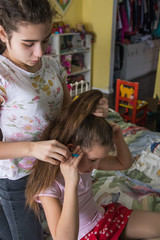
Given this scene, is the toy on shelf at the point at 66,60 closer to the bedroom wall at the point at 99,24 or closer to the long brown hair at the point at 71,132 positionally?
the bedroom wall at the point at 99,24

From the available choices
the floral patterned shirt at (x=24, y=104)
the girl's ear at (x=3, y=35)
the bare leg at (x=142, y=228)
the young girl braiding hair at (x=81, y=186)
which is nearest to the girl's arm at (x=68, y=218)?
the young girl braiding hair at (x=81, y=186)

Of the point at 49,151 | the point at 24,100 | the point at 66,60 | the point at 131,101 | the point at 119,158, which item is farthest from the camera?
the point at 66,60

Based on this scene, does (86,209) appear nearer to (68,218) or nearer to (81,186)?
(81,186)

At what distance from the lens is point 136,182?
5.05 feet

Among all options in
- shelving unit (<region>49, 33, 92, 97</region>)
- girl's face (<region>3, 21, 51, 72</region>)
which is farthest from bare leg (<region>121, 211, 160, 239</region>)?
shelving unit (<region>49, 33, 92, 97</region>)

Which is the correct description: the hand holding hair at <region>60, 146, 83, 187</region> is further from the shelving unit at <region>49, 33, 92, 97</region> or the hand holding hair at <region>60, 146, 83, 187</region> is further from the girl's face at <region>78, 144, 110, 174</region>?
the shelving unit at <region>49, 33, 92, 97</region>

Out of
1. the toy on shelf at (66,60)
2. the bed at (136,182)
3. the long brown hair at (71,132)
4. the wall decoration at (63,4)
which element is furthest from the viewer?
the toy on shelf at (66,60)

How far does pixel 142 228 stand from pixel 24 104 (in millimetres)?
701

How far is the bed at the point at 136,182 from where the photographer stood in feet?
4.49

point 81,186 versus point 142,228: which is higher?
point 81,186

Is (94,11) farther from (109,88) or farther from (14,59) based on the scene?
(14,59)

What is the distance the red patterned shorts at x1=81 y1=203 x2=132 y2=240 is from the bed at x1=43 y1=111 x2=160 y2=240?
363 mm

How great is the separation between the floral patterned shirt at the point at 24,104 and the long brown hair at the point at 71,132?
0.15 ft

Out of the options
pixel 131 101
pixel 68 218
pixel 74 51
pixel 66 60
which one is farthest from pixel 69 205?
pixel 74 51
